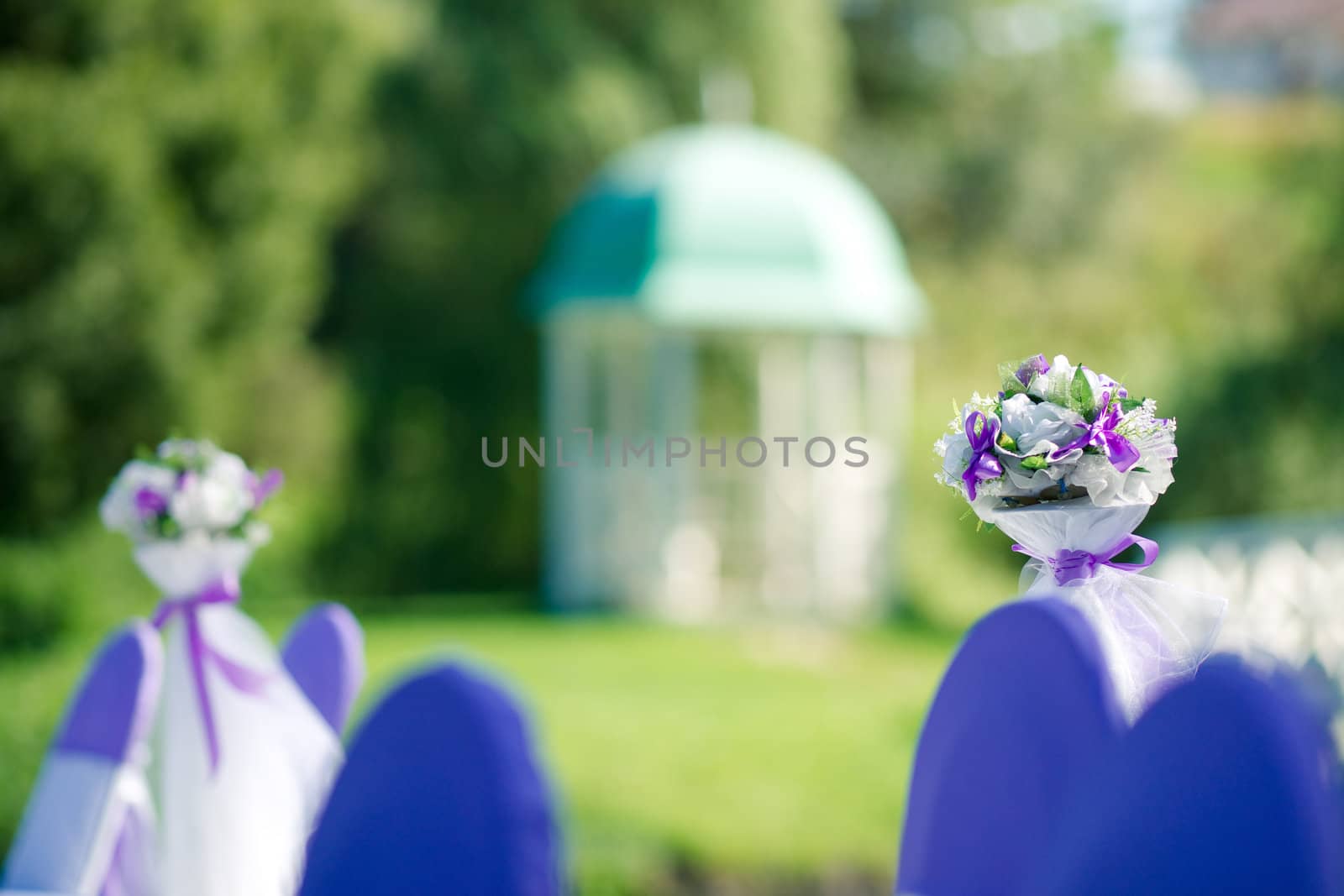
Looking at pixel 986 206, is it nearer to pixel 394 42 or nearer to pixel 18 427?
pixel 394 42

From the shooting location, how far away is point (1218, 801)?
5.65 ft

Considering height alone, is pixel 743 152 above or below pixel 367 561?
above

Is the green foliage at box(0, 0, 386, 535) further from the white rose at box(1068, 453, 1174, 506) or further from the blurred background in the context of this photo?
the white rose at box(1068, 453, 1174, 506)

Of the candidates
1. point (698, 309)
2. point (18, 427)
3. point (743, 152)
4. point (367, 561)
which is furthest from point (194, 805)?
point (367, 561)

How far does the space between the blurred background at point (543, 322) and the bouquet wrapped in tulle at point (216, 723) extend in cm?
28

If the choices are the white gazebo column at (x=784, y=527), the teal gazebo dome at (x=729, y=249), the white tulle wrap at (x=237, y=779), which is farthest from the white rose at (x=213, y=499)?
the white gazebo column at (x=784, y=527)

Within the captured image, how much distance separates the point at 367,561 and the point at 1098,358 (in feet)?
31.5

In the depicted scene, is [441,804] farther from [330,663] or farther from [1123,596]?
[330,663]

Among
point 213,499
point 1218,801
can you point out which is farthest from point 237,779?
point 1218,801

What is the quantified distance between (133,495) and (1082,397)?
232 cm

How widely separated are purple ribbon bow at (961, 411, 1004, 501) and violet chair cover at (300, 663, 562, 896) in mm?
1342

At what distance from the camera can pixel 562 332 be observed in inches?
494

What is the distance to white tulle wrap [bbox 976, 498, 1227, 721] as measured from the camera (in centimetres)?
284

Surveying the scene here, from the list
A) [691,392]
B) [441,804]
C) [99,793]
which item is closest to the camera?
[441,804]
